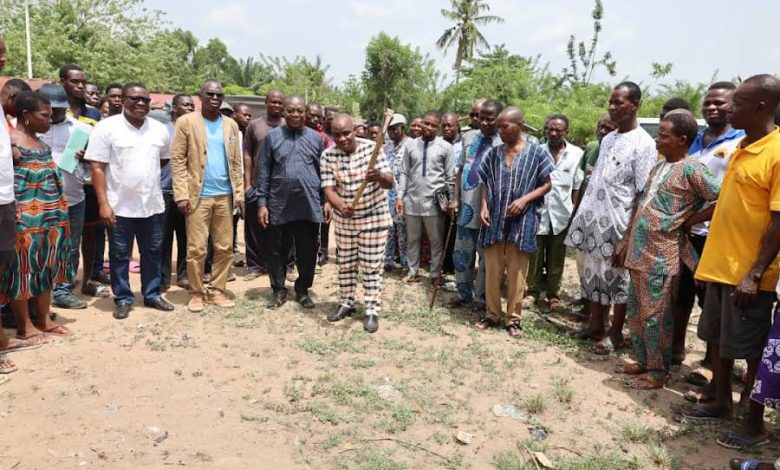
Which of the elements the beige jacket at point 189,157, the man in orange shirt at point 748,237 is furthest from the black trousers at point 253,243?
Answer: the man in orange shirt at point 748,237

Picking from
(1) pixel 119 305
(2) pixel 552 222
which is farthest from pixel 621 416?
(1) pixel 119 305

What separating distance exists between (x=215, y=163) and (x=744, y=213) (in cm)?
434

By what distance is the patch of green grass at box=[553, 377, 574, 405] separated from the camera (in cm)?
371

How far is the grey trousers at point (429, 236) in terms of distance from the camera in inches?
257

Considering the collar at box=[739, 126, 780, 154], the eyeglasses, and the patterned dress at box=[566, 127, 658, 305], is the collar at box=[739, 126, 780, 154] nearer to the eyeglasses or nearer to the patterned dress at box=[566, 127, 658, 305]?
the patterned dress at box=[566, 127, 658, 305]

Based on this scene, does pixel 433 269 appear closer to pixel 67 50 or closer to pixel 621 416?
pixel 621 416

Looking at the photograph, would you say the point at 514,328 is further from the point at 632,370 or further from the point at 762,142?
the point at 762,142

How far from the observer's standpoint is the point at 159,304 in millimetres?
5383

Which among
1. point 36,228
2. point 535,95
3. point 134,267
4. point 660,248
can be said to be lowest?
point 134,267

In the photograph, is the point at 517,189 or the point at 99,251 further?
the point at 99,251

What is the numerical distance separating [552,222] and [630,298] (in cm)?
190

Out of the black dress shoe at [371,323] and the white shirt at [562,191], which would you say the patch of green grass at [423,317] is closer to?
the black dress shoe at [371,323]

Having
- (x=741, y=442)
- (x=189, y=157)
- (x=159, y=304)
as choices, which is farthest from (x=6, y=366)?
(x=741, y=442)

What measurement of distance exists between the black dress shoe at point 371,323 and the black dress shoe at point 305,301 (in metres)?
0.79
